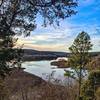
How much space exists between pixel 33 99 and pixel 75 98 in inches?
247

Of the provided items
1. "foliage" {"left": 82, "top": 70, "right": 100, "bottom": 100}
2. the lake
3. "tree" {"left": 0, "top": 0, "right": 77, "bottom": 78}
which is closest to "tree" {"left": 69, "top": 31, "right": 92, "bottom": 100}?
"foliage" {"left": 82, "top": 70, "right": 100, "bottom": 100}

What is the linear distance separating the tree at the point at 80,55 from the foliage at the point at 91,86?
1.29 m

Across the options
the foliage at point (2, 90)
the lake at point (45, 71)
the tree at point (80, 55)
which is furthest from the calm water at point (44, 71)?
the foliage at point (2, 90)

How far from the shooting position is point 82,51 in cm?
5616

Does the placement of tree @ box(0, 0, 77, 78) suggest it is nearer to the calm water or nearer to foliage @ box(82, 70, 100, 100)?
foliage @ box(82, 70, 100, 100)

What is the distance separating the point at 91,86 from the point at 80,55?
4788mm

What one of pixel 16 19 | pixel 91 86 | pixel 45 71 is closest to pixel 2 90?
pixel 16 19

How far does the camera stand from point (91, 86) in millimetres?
55469

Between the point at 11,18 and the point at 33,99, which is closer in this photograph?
the point at 11,18

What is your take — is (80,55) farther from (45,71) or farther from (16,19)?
(45,71)

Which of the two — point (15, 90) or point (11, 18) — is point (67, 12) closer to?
point (11, 18)

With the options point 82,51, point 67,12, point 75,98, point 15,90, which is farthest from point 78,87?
point 67,12

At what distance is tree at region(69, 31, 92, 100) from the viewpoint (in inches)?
2147

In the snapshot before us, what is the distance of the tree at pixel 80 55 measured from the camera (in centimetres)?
5453
